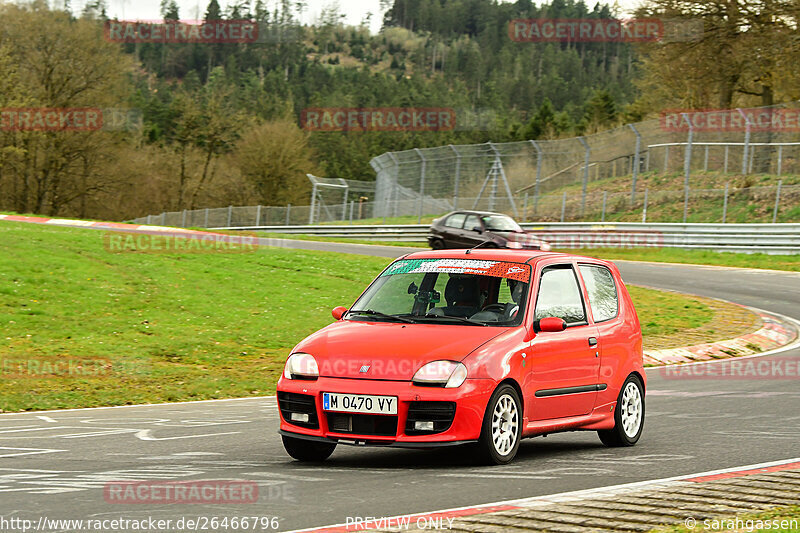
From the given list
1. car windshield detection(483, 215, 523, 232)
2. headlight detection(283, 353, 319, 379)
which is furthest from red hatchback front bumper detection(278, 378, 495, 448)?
car windshield detection(483, 215, 523, 232)

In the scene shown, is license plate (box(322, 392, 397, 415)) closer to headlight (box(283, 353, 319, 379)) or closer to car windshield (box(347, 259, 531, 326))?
headlight (box(283, 353, 319, 379))

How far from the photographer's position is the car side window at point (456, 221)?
3061 cm

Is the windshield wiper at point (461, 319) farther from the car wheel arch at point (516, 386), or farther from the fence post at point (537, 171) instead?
the fence post at point (537, 171)

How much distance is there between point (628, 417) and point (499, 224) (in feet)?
69.3

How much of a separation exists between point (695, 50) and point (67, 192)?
38.2 m

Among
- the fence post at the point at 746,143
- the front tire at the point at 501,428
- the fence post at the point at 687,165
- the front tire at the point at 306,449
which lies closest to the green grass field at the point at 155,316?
the front tire at the point at 306,449

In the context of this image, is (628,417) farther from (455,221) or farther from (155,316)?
(455,221)

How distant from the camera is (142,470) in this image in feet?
23.1

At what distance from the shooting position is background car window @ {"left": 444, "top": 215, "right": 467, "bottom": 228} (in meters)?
30.6

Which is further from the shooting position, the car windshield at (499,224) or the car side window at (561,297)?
the car windshield at (499,224)

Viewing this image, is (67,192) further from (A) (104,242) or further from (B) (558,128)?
(B) (558,128)

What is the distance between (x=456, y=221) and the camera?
30844mm

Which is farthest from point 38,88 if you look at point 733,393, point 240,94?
point 240,94

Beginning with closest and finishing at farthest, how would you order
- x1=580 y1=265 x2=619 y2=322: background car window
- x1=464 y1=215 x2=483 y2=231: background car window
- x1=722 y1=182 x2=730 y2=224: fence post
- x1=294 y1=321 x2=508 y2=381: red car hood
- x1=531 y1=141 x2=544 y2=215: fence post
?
1. x1=294 y1=321 x2=508 y2=381: red car hood
2. x1=580 y1=265 x2=619 y2=322: background car window
3. x1=464 y1=215 x2=483 y2=231: background car window
4. x1=722 y1=182 x2=730 y2=224: fence post
5. x1=531 y1=141 x2=544 y2=215: fence post
